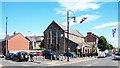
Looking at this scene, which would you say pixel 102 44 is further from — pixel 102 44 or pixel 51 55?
pixel 51 55

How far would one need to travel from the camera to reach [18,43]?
8662 centimetres

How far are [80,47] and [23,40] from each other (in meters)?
20.2

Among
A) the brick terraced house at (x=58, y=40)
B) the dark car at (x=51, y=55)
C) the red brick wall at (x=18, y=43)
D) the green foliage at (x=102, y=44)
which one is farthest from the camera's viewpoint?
the green foliage at (x=102, y=44)

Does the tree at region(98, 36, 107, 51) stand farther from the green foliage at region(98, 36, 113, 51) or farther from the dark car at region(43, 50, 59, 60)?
the dark car at region(43, 50, 59, 60)

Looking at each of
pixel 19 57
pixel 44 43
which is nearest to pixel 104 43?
pixel 44 43

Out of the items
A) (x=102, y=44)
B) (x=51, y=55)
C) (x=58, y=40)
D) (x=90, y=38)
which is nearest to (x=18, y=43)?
(x=58, y=40)

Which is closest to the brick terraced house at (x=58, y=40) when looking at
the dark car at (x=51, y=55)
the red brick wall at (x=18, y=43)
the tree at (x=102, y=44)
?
the red brick wall at (x=18, y=43)

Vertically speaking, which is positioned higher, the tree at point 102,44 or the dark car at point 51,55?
the tree at point 102,44

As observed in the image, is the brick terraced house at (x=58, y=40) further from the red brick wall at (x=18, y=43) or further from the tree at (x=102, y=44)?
the tree at (x=102, y=44)

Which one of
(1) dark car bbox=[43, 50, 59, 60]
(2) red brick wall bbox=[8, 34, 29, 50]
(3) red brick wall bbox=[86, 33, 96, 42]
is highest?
(3) red brick wall bbox=[86, 33, 96, 42]

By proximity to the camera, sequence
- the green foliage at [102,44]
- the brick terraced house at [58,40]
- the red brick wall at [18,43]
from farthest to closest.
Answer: the green foliage at [102,44] → the red brick wall at [18,43] → the brick terraced house at [58,40]

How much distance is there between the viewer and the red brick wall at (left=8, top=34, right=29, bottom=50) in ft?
276

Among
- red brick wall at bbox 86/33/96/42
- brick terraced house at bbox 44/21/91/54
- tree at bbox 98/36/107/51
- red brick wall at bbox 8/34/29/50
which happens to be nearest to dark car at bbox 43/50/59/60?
brick terraced house at bbox 44/21/91/54

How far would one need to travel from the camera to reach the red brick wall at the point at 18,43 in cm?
8412
